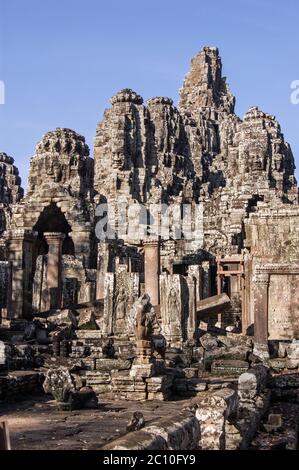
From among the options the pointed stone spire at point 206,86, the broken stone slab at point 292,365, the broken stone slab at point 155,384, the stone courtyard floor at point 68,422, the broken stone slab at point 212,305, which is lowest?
the stone courtyard floor at point 68,422

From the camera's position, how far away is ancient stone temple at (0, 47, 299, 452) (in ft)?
57.1

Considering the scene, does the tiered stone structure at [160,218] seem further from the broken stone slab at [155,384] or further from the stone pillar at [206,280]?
the broken stone slab at [155,384]

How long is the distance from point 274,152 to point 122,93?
15134 mm

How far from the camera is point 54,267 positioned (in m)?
26.9

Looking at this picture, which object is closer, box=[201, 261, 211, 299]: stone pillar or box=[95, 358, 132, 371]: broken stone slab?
box=[95, 358, 132, 371]: broken stone slab

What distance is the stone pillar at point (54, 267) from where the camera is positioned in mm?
26875

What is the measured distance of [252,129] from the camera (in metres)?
58.9

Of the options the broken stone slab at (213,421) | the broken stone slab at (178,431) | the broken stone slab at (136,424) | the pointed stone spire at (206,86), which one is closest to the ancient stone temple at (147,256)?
the broken stone slab at (136,424)

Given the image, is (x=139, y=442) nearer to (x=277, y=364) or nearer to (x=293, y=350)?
(x=277, y=364)

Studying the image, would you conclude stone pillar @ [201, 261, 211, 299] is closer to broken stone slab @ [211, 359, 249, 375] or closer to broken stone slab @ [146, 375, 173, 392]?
broken stone slab @ [211, 359, 249, 375]

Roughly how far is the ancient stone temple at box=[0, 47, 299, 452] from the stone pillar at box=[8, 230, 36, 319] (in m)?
0.06

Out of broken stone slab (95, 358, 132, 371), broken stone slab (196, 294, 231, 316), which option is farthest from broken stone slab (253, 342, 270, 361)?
broken stone slab (196, 294, 231, 316)

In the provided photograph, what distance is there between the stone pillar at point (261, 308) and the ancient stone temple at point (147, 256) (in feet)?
0.10
